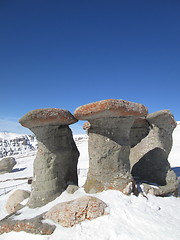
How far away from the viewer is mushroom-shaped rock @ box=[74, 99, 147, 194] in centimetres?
409

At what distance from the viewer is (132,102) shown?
404cm

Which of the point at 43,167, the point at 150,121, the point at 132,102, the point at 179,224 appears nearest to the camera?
the point at 179,224

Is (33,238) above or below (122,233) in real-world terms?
below

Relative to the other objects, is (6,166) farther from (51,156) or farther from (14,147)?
(14,147)

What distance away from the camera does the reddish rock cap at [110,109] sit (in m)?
3.69

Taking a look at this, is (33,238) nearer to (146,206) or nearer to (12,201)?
(146,206)

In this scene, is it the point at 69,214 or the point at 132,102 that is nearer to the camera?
the point at 69,214

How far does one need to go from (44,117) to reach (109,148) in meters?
1.66

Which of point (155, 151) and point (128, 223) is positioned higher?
point (155, 151)

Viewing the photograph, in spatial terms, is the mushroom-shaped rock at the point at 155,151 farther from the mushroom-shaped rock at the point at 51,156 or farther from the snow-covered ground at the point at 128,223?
the mushroom-shaped rock at the point at 51,156

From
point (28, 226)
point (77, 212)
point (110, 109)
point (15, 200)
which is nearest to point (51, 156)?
point (28, 226)

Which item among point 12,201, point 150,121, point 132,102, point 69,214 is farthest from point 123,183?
point 12,201

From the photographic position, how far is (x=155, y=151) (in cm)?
543

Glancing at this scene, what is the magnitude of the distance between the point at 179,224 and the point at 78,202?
1763 millimetres
